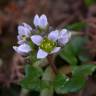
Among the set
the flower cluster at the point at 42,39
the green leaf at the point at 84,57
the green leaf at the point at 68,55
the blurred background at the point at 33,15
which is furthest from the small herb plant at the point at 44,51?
the blurred background at the point at 33,15

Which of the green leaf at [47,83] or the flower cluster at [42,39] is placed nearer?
the flower cluster at [42,39]

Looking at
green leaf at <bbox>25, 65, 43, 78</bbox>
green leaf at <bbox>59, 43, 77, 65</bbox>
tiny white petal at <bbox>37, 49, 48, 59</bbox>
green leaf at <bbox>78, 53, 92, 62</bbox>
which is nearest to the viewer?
tiny white petal at <bbox>37, 49, 48, 59</bbox>

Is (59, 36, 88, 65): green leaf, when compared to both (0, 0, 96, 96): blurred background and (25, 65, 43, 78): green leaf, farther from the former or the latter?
(25, 65, 43, 78): green leaf

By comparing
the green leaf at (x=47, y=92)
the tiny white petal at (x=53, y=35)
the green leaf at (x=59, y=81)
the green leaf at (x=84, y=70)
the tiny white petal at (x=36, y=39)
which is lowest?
the green leaf at (x=47, y=92)

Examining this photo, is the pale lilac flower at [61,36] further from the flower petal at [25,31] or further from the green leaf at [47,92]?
the green leaf at [47,92]

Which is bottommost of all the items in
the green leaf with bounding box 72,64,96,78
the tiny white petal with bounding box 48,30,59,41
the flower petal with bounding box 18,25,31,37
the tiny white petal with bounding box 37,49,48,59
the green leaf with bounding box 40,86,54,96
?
the green leaf with bounding box 40,86,54,96

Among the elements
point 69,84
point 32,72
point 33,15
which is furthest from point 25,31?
point 33,15

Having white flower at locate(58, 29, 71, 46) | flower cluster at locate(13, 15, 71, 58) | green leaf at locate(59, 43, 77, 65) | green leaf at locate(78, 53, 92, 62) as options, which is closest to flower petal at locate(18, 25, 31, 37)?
flower cluster at locate(13, 15, 71, 58)
